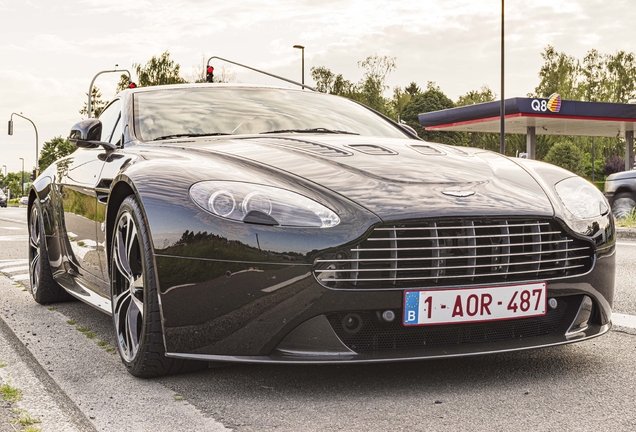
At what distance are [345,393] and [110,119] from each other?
8.86 feet

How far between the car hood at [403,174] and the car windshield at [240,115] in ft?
1.17

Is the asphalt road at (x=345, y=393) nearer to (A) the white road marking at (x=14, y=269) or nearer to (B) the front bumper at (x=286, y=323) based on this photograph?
(B) the front bumper at (x=286, y=323)

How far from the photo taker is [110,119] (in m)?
4.92

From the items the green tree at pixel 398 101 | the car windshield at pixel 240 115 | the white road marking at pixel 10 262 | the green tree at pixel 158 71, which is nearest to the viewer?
the car windshield at pixel 240 115

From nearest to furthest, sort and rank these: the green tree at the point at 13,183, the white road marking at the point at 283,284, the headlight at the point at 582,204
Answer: the white road marking at the point at 283,284, the headlight at the point at 582,204, the green tree at the point at 13,183

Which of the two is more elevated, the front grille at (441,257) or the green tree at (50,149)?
the front grille at (441,257)

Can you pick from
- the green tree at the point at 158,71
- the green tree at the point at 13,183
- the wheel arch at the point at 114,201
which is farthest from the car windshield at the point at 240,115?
the green tree at the point at 13,183

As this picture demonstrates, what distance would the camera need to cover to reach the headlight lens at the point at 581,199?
3.33 m

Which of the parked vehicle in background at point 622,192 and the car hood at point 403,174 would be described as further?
the parked vehicle in background at point 622,192

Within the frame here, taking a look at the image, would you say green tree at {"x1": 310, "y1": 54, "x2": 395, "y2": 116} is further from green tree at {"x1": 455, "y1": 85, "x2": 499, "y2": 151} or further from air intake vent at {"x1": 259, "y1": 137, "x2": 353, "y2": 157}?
air intake vent at {"x1": 259, "y1": 137, "x2": 353, "y2": 157}

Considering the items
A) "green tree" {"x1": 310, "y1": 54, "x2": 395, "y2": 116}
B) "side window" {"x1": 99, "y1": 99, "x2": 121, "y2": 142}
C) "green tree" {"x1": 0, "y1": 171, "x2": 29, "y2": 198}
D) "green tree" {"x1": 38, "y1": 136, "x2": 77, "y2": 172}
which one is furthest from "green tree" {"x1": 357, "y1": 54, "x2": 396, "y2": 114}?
"green tree" {"x1": 0, "y1": 171, "x2": 29, "y2": 198}

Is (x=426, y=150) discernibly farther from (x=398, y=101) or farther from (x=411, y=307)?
(x=398, y=101)

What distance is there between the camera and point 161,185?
3.22 meters

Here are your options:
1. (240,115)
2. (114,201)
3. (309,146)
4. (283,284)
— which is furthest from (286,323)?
(240,115)
